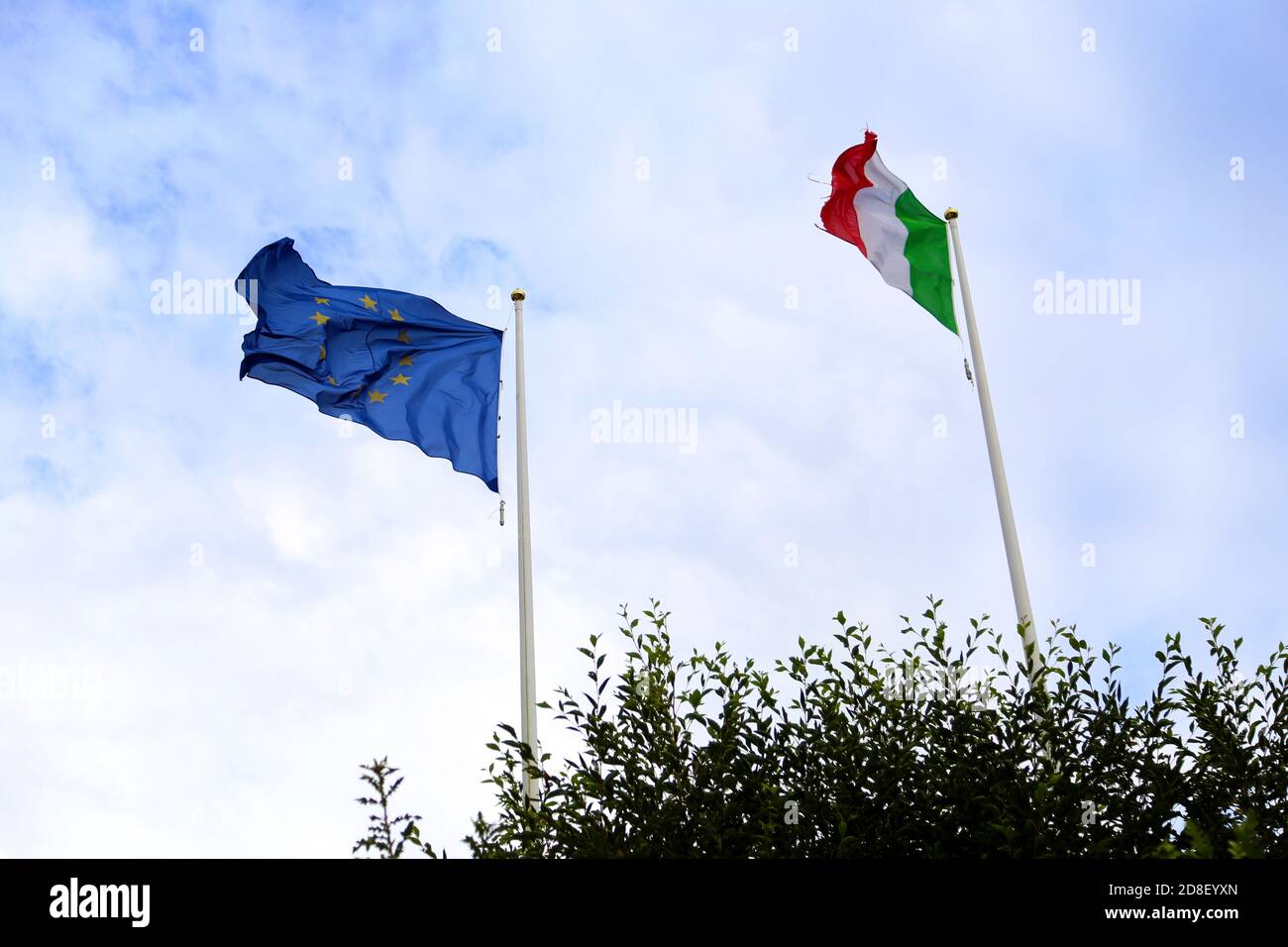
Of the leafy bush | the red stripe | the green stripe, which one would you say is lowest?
the leafy bush

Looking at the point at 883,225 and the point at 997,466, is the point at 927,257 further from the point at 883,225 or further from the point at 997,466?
the point at 997,466

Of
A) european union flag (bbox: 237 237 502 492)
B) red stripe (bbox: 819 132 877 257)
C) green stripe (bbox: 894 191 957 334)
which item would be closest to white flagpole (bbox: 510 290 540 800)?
european union flag (bbox: 237 237 502 492)

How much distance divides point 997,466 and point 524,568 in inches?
210

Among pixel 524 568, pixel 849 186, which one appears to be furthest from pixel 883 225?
pixel 524 568

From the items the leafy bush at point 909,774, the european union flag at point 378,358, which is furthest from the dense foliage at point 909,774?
the european union flag at point 378,358

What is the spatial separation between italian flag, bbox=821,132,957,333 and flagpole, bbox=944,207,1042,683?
19.5 inches

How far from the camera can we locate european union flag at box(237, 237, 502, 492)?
1400 centimetres

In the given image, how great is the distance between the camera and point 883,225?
49.3 feet

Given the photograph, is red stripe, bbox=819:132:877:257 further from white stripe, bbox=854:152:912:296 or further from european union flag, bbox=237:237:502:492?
european union flag, bbox=237:237:502:492

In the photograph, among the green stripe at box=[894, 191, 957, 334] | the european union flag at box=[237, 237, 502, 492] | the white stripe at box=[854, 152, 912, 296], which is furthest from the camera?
the white stripe at box=[854, 152, 912, 296]

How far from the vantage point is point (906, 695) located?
739cm

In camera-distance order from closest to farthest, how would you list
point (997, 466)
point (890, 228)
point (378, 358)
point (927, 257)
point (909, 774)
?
point (909, 774), point (997, 466), point (378, 358), point (927, 257), point (890, 228)

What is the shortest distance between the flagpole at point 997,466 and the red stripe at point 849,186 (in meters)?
1.34

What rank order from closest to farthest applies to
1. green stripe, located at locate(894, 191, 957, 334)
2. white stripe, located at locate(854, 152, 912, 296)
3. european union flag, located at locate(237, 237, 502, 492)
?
european union flag, located at locate(237, 237, 502, 492), green stripe, located at locate(894, 191, 957, 334), white stripe, located at locate(854, 152, 912, 296)
